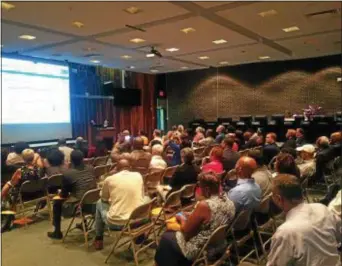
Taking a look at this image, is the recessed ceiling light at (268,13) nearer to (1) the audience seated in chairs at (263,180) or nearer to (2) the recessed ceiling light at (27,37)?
(1) the audience seated in chairs at (263,180)

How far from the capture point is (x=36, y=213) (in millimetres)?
5301

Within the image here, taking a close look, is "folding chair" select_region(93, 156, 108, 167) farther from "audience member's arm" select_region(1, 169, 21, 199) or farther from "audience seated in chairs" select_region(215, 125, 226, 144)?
"audience seated in chairs" select_region(215, 125, 226, 144)

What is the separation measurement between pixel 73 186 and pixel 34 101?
247 inches

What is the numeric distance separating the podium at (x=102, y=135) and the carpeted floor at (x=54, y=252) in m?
7.58

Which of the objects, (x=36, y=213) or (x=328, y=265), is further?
(x=36, y=213)

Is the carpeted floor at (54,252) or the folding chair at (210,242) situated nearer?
the folding chair at (210,242)

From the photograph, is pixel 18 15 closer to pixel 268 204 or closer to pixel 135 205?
pixel 135 205

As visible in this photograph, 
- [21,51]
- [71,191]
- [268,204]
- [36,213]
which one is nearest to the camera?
[268,204]

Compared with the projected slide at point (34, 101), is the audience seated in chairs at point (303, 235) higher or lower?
lower

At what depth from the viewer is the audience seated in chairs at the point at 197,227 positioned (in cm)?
260

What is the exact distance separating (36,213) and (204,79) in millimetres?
11715

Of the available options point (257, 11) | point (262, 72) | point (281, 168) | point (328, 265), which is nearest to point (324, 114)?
point (262, 72)

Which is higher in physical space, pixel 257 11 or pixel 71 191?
pixel 257 11

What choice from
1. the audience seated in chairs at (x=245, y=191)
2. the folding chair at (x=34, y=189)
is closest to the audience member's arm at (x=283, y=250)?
the audience seated in chairs at (x=245, y=191)
